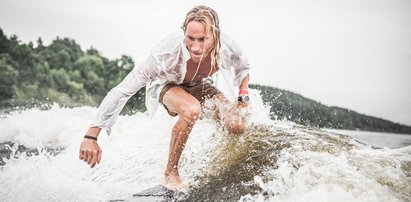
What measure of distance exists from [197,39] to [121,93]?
919mm

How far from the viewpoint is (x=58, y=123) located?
9.05 m

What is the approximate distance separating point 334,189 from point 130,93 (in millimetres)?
1994

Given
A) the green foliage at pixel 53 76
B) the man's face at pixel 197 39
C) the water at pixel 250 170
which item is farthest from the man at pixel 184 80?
the green foliage at pixel 53 76

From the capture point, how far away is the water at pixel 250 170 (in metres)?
2.59

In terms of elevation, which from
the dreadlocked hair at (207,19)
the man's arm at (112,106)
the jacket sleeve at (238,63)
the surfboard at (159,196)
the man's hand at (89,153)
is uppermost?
the dreadlocked hair at (207,19)

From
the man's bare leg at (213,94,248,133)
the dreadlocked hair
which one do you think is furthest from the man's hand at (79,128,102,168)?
the man's bare leg at (213,94,248,133)

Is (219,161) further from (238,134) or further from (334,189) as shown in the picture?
(334,189)

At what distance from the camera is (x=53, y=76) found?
50906 millimetres

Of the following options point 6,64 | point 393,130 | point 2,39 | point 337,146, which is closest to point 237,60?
point 337,146

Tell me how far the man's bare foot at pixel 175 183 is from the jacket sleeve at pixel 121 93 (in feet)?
2.53

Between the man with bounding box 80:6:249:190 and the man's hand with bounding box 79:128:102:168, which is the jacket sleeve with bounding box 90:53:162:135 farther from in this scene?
the man's hand with bounding box 79:128:102:168

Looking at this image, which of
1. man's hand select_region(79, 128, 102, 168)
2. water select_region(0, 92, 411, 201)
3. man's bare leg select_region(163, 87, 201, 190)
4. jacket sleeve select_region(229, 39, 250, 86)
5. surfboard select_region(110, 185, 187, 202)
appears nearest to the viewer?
water select_region(0, 92, 411, 201)

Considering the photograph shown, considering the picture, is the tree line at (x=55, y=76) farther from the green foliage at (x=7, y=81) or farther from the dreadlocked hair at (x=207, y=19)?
the dreadlocked hair at (x=207, y=19)

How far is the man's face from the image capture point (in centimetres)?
326
